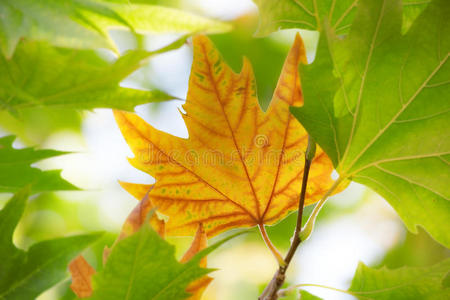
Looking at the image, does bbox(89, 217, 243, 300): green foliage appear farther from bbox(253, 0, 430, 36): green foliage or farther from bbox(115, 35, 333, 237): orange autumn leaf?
bbox(253, 0, 430, 36): green foliage

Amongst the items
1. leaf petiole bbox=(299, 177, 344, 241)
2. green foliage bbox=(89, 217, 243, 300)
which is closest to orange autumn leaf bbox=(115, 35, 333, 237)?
leaf petiole bbox=(299, 177, 344, 241)

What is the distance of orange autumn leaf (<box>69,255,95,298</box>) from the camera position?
588 mm

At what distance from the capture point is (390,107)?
0.60 m

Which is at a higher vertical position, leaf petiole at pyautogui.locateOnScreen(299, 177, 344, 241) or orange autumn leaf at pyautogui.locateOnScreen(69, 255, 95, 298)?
leaf petiole at pyautogui.locateOnScreen(299, 177, 344, 241)

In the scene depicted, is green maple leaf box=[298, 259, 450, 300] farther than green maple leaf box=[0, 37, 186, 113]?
Yes

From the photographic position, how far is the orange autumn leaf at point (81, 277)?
0.59 metres

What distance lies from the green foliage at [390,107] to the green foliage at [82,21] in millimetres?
156

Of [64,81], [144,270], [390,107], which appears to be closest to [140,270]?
[144,270]

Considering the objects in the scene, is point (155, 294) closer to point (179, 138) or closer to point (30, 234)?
point (179, 138)

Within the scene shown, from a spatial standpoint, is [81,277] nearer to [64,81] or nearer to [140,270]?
[140,270]

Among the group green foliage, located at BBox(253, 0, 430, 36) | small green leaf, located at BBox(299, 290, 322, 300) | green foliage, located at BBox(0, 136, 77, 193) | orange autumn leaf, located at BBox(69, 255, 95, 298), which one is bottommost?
orange autumn leaf, located at BBox(69, 255, 95, 298)

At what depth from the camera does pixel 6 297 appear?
54cm

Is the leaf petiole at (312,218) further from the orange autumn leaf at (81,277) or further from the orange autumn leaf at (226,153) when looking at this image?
the orange autumn leaf at (81,277)

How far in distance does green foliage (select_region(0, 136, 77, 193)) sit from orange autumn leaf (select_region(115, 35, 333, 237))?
11 centimetres
